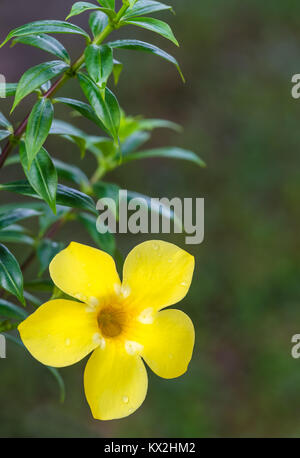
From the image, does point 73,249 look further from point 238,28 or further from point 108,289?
point 238,28

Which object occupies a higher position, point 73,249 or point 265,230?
point 265,230

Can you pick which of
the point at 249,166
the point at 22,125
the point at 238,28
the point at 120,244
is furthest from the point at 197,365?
the point at 238,28

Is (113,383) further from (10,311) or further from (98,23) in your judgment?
(98,23)

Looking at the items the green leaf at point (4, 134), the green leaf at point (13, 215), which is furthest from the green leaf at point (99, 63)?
the green leaf at point (13, 215)

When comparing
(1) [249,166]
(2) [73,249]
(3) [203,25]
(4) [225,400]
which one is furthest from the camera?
(3) [203,25]

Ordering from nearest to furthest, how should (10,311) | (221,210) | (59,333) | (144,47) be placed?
(59,333)
(144,47)
(10,311)
(221,210)

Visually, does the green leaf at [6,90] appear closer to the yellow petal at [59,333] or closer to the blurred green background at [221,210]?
the yellow petal at [59,333]

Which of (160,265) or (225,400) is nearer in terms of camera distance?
(160,265)

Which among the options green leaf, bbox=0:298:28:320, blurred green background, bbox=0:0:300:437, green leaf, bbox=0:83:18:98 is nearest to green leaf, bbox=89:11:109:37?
green leaf, bbox=0:83:18:98

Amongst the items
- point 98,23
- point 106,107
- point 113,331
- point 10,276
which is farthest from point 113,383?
point 98,23
